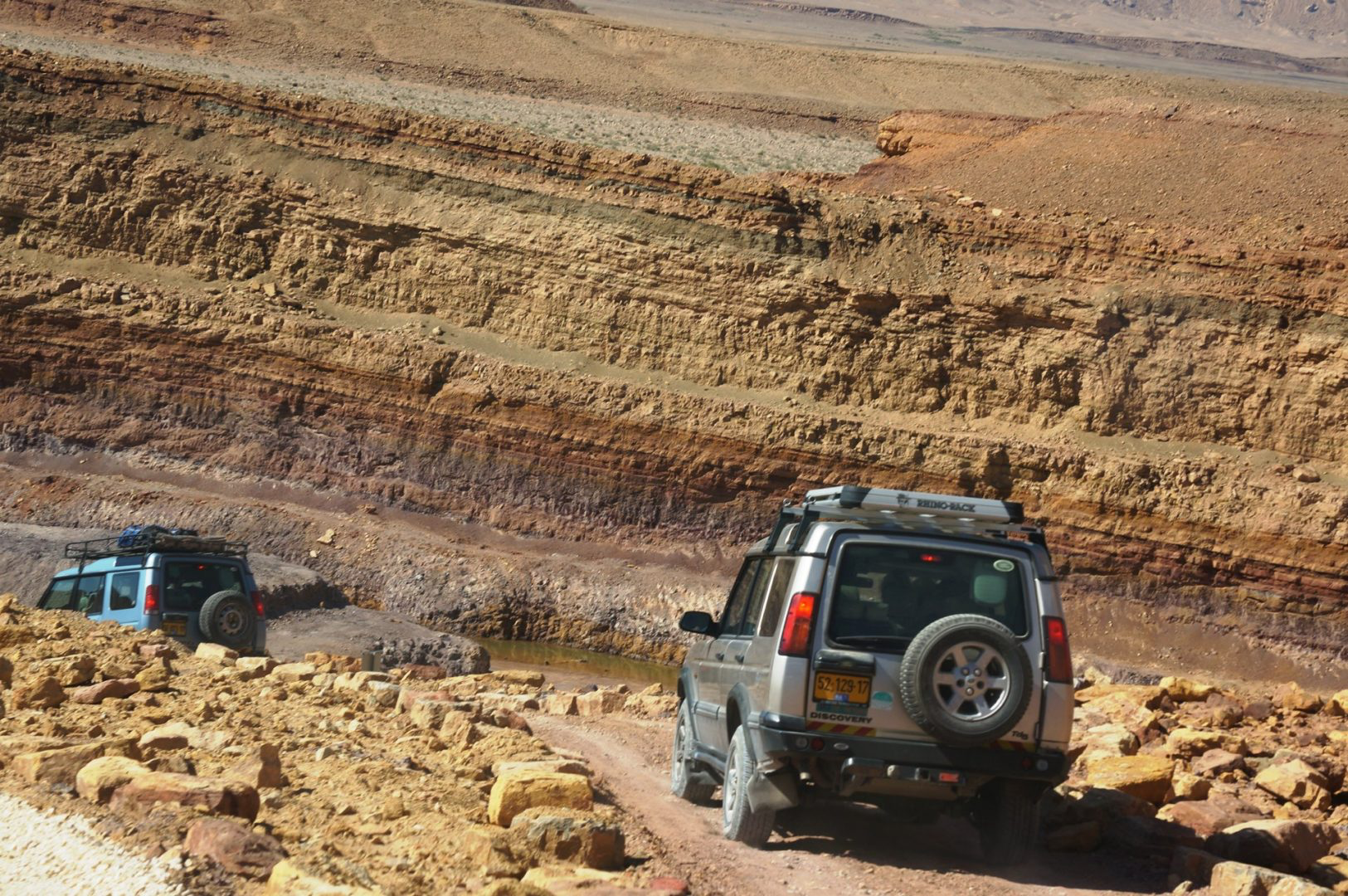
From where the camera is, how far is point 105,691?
10297 mm

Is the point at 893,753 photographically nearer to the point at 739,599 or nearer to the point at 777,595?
the point at 777,595

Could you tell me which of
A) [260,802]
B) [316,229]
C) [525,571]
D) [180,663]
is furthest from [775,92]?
[260,802]

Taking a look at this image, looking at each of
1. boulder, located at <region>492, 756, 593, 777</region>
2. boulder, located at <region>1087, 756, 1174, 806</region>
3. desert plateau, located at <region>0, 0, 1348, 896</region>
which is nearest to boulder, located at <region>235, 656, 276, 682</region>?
boulder, located at <region>492, 756, 593, 777</region>

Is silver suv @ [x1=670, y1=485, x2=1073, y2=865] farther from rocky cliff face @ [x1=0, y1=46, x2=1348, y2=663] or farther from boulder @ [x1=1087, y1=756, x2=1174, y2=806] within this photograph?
rocky cliff face @ [x1=0, y1=46, x2=1348, y2=663]

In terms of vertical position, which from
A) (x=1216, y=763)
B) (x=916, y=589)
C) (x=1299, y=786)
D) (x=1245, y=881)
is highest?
(x=916, y=589)

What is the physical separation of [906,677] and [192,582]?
11.2 meters

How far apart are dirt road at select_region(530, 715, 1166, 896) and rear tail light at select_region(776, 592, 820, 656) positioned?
123cm

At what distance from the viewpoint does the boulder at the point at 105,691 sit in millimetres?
10102

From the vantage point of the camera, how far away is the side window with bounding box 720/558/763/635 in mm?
10227

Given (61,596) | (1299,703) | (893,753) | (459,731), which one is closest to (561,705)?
(459,731)

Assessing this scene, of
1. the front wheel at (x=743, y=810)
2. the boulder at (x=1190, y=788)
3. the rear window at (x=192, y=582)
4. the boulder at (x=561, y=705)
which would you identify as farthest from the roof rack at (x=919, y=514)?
the rear window at (x=192, y=582)

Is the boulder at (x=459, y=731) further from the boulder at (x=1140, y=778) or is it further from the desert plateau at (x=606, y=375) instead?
the desert plateau at (x=606, y=375)

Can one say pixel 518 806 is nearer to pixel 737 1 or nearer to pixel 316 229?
pixel 316 229

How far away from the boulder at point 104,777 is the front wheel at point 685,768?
4.59 m
